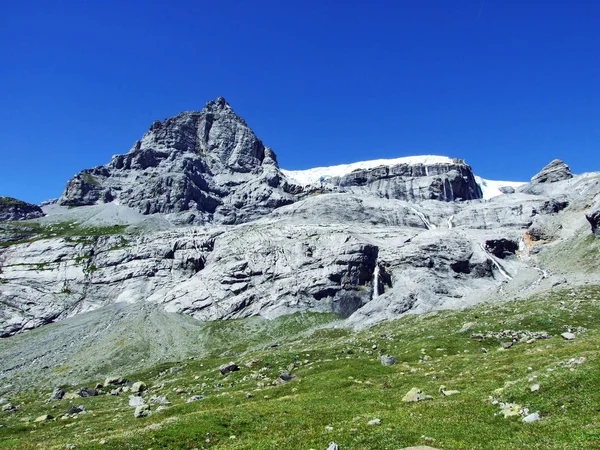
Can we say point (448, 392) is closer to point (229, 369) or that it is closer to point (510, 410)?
point (510, 410)

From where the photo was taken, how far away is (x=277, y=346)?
112 metres

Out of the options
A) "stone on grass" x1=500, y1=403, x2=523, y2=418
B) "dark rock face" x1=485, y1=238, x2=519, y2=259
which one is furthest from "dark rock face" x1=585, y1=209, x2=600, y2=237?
"stone on grass" x1=500, y1=403, x2=523, y2=418

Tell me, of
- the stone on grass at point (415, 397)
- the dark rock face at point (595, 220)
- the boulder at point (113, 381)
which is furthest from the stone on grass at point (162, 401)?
the dark rock face at point (595, 220)

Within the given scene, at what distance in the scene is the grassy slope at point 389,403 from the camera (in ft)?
68.9

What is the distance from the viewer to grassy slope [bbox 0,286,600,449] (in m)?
21.0

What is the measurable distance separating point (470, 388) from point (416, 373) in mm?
13610

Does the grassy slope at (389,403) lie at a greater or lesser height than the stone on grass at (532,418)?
lesser

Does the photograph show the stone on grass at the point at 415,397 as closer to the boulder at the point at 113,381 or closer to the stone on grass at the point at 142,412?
the stone on grass at the point at 142,412

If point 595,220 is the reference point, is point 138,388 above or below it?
below

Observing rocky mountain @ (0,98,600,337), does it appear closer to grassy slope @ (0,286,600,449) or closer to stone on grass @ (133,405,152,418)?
grassy slope @ (0,286,600,449)

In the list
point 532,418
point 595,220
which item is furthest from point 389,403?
point 595,220

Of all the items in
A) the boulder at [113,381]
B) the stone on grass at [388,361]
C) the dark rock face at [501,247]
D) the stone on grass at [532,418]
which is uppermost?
the dark rock face at [501,247]

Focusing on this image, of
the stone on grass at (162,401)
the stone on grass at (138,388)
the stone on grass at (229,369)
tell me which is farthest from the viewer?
the stone on grass at (138,388)

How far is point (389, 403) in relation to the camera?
32.0 m
